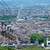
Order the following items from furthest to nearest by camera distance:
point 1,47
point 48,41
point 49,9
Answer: point 49,9 < point 48,41 < point 1,47

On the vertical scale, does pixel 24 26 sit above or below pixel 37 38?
above

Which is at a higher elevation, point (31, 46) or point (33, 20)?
point (33, 20)

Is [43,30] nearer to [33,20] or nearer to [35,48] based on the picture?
[33,20]

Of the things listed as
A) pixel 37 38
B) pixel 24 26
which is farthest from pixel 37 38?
pixel 24 26

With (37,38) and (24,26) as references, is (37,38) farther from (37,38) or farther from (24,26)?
(24,26)

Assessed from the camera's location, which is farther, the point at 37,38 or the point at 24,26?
the point at 24,26

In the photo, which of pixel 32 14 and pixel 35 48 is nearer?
pixel 35 48

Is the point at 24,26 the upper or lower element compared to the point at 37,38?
upper

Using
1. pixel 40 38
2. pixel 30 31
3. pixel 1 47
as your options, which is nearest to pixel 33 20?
pixel 30 31

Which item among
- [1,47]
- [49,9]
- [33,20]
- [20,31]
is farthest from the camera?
[49,9]

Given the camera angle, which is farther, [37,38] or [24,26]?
[24,26]
